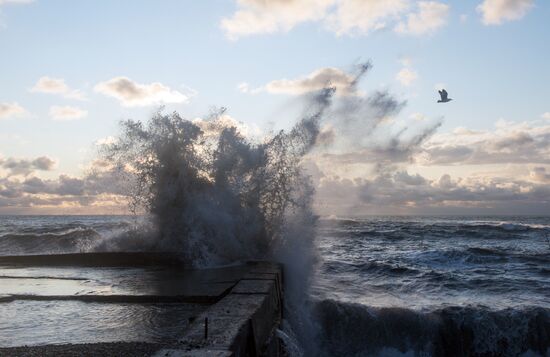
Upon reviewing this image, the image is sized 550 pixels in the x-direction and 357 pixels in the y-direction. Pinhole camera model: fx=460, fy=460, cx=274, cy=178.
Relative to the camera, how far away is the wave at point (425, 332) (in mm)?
7207

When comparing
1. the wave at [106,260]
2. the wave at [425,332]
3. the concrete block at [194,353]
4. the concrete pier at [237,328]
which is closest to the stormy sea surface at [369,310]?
the wave at [425,332]

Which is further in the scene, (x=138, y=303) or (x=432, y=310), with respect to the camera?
(x=432, y=310)

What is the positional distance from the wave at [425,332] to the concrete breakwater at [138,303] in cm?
133

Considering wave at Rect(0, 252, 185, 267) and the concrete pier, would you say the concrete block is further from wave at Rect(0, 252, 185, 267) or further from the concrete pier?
wave at Rect(0, 252, 185, 267)

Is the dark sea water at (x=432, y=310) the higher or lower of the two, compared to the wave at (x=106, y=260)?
lower

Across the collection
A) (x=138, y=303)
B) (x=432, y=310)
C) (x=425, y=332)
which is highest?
(x=138, y=303)

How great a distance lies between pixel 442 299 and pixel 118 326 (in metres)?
7.05

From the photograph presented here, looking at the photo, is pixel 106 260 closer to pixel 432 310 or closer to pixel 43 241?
pixel 432 310

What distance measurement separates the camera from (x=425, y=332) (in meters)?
7.39

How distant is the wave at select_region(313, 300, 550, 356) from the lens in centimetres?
721

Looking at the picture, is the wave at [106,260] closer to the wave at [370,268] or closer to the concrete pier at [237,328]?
the concrete pier at [237,328]

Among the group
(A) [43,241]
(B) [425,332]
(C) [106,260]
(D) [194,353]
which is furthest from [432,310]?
(A) [43,241]

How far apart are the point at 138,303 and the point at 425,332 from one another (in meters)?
4.59

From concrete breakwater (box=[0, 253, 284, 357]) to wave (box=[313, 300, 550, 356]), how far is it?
1330 millimetres
